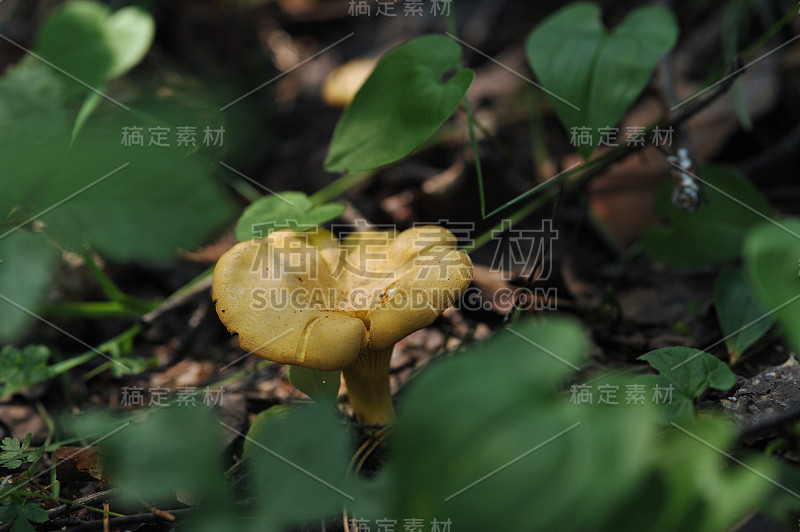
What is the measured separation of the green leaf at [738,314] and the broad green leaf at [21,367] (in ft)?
7.43

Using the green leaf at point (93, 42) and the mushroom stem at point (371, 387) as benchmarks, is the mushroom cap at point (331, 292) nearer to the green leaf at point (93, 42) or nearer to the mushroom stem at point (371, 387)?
the mushroom stem at point (371, 387)

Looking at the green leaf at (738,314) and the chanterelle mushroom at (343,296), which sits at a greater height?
the chanterelle mushroom at (343,296)

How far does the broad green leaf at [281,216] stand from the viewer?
1.72m

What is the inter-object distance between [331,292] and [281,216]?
0.28 meters

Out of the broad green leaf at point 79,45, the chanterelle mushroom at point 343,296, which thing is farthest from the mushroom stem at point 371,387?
the broad green leaf at point 79,45

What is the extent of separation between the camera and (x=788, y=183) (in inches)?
104

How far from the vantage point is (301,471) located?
1066 millimetres

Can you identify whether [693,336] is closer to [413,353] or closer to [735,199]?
[735,199]

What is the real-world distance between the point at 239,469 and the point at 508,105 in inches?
100.0

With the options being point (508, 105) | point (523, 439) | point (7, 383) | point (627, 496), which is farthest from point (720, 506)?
point (508, 105)

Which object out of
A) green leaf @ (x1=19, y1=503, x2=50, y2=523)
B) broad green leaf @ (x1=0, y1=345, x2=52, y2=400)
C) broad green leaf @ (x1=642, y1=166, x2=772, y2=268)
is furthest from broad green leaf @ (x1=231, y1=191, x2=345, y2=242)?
broad green leaf @ (x1=642, y1=166, x2=772, y2=268)

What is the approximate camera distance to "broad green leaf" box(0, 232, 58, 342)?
1.52 meters

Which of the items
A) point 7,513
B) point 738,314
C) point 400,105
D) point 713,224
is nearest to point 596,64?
point 400,105

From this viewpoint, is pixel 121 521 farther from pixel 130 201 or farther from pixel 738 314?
pixel 738 314
